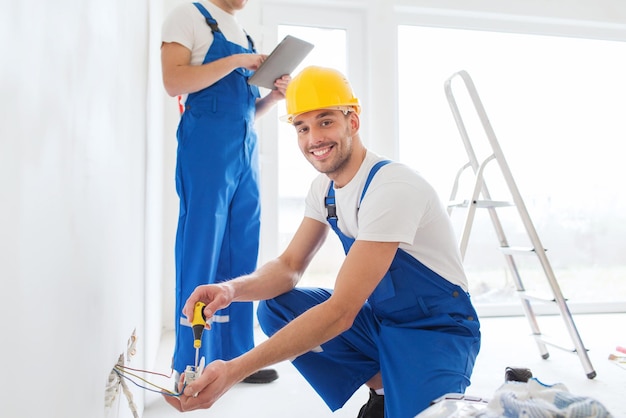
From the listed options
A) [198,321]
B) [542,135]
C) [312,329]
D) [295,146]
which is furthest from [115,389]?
[542,135]

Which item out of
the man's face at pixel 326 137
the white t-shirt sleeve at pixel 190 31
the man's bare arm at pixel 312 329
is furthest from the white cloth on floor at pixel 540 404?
the white t-shirt sleeve at pixel 190 31

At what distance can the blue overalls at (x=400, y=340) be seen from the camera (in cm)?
124

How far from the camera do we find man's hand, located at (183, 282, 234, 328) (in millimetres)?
1175

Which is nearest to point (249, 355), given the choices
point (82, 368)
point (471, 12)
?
point (82, 368)

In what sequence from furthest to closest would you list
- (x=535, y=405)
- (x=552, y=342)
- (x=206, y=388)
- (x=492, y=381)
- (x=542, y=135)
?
(x=542, y=135)
(x=552, y=342)
(x=492, y=381)
(x=206, y=388)
(x=535, y=405)

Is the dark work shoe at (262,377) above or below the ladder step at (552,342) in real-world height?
below

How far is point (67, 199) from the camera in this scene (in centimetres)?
71

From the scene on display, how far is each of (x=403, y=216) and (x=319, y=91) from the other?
41cm

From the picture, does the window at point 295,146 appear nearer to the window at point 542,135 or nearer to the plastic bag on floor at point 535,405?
the window at point 542,135

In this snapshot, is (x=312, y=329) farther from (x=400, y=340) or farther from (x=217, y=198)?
(x=217, y=198)

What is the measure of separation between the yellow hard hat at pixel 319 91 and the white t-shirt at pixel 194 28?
1.69 ft

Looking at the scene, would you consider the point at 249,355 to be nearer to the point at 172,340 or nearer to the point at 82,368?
the point at 82,368

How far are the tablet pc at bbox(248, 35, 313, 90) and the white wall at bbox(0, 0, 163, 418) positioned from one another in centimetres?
53

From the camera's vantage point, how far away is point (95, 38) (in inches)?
35.3
